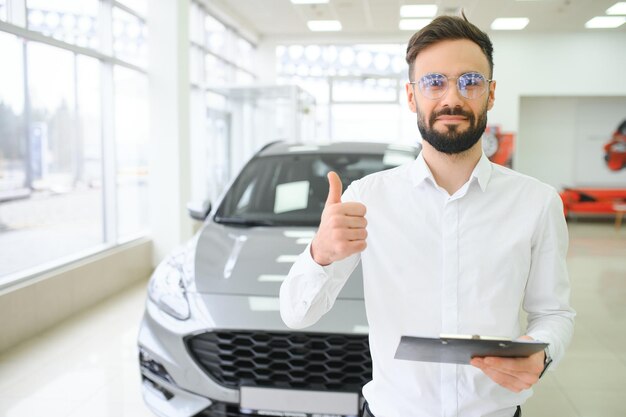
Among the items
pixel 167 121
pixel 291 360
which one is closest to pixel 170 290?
pixel 291 360

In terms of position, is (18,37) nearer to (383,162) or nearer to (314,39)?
(383,162)

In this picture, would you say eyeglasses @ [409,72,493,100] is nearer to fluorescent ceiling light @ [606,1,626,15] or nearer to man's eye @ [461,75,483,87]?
man's eye @ [461,75,483,87]

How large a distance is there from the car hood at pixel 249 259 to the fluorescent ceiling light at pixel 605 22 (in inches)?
395

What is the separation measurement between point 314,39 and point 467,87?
1190 centimetres

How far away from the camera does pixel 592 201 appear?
11.7 metres

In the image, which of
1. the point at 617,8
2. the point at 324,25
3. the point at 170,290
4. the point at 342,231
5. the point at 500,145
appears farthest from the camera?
the point at 500,145

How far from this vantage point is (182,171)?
6742 millimetres

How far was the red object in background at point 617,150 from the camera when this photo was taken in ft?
40.4

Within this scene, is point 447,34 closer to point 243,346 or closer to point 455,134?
point 455,134

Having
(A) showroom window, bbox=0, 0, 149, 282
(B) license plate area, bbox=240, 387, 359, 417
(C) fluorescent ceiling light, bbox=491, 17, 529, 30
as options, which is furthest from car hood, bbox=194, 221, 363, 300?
(C) fluorescent ceiling light, bbox=491, 17, 529, 30

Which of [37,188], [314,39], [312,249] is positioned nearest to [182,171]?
[37,188]

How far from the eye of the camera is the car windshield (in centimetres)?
303

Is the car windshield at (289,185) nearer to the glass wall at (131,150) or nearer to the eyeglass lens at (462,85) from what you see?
the eyeglass lens at (462,85)

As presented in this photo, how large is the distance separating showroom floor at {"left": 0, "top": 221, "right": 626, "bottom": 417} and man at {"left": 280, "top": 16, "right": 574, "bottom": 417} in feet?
6.82
